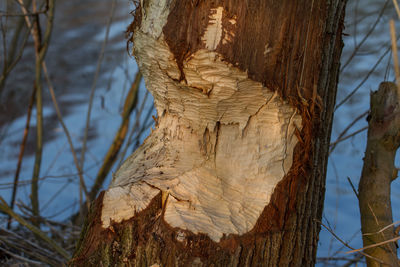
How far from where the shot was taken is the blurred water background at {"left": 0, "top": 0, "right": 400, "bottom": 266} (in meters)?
2.39

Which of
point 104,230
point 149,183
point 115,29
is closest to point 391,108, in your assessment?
point 149,183

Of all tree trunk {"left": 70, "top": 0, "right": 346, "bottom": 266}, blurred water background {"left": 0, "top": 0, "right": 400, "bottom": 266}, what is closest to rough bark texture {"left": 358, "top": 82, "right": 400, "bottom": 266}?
blurred water background {"left": 0, "top": 0, "right": 400, "bottom": 266}

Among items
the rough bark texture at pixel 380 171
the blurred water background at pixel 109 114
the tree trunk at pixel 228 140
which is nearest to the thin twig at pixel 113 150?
the blurred water background at pixel 109 114

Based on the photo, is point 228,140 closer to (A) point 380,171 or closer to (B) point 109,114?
(A) point 380,171

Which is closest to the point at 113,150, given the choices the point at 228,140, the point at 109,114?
the point at 109,114

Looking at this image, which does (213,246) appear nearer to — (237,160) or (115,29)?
(237,160)

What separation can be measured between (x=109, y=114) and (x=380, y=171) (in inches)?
109

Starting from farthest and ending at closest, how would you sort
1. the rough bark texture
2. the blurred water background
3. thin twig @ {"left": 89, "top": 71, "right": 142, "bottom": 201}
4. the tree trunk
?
thin twig @ {"left": 89, "top": 71, "right": 142, "bottom": 201}, the blurred water background, the rough bark texture, the tree trunk

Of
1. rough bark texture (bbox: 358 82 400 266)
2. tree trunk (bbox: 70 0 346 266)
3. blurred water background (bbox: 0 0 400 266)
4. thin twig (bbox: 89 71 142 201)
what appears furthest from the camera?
thin twig (bbox: 89 71 142 201)

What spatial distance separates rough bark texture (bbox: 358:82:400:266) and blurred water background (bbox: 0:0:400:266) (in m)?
0.11

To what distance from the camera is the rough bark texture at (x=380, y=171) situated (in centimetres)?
136

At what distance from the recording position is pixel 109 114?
147 inches

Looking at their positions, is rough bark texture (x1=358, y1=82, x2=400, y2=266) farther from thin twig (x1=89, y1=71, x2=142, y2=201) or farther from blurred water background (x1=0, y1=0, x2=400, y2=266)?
thin twig (x1=89, y1=71, x2=142, y2=201)

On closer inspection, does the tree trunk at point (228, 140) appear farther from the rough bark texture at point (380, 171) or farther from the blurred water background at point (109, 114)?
the blurred water background at point (109, 114)
